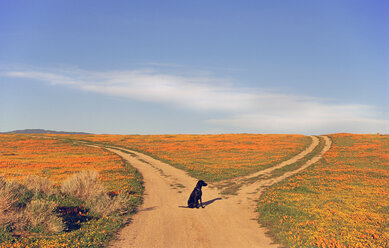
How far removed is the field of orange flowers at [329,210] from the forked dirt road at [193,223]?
114 cm

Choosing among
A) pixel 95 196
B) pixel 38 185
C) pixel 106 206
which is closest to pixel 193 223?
pixel 106 206

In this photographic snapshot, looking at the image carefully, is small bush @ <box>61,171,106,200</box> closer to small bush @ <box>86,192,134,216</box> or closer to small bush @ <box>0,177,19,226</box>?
small bush @ <box>86,192,134,216</box>

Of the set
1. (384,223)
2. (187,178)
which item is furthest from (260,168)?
(384,223)

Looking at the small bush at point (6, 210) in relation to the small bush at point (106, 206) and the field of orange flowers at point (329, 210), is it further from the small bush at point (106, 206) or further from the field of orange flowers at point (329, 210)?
the field of orange flowers at point (329, 210)

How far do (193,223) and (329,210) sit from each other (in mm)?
8489

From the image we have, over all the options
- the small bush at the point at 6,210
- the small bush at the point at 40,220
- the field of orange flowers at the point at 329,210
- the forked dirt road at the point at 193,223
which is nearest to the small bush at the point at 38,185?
the small bush at the point at 6,210

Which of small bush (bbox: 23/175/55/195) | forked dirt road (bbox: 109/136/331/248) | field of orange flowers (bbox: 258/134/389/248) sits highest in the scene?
small bush (bbox: 23/175/55/195)

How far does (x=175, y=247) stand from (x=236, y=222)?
4.49m

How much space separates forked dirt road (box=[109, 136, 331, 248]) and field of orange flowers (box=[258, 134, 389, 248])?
3.73 feet

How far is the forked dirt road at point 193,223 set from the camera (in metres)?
11.5

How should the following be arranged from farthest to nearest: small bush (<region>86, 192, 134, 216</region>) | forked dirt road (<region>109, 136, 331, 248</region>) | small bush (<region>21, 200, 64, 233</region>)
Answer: small bush (<region>86, 192, 134, 216</region>), small bush (<region>21, 200, 64, 233</region>), forked dirt road (<region>109, 136, 331, 248</region>)

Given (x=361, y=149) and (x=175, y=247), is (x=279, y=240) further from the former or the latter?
(x=361, y=149)

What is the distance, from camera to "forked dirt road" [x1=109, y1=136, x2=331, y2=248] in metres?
11.5

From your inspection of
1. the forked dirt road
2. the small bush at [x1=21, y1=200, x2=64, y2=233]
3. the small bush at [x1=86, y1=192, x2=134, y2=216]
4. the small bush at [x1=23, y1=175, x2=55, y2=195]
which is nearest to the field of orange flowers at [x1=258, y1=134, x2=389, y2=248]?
the forked dirt road
